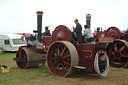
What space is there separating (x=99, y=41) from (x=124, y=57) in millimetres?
3103

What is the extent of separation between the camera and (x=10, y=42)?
16734 millimetres

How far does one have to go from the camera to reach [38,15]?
7.82 metres

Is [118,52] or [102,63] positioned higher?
[118,52]

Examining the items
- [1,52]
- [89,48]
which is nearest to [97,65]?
[89,48]

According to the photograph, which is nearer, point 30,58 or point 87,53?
point 87,53

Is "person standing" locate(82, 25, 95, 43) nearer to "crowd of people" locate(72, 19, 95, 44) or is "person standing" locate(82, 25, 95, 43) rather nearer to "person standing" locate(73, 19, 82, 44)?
"crowd of people" locate(72, 19, 95, 44)

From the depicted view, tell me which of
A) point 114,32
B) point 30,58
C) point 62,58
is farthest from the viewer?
point 114,32

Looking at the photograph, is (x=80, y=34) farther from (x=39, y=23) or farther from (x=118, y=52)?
(x=118, y=52)

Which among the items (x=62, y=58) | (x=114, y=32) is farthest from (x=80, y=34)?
(x=114, y=32)

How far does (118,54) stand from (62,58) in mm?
3069

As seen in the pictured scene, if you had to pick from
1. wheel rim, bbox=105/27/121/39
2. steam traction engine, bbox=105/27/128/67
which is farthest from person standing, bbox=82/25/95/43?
wheel rim, bbox=105/27/121/39

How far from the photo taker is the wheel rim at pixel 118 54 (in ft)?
26.0

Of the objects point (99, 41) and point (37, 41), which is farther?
point (37, 41)

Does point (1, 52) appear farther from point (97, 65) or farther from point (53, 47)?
point (97, 65)
